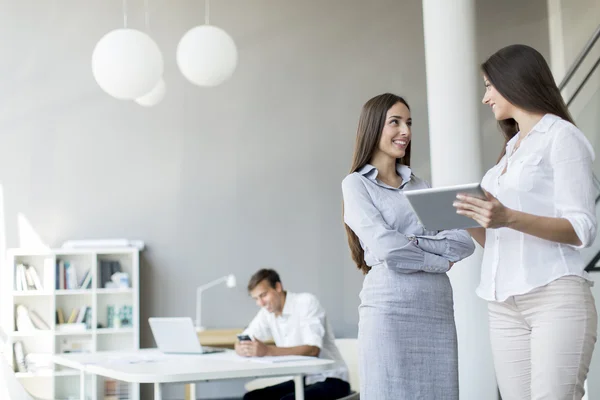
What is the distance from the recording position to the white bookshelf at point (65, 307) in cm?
653

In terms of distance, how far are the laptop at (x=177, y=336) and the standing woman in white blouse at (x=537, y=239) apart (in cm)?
226

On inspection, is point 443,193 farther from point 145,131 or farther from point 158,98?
point 145,131

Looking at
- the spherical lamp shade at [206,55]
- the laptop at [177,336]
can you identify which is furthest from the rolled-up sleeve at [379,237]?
the spherical lamp shade at [206,55]

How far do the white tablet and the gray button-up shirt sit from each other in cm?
21

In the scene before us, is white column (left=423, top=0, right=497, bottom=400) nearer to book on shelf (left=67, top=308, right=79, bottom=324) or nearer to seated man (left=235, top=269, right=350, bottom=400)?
seated man (left=235, top=269, right=350, bottom=400)

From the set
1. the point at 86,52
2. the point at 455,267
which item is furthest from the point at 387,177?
the point at 86,52

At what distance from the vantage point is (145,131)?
23.9 feet

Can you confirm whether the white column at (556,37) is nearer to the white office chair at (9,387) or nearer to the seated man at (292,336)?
the seated man at (292,336)

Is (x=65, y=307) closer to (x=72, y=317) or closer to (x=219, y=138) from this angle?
(x=72, y=317)

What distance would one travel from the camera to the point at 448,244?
99.4 inches

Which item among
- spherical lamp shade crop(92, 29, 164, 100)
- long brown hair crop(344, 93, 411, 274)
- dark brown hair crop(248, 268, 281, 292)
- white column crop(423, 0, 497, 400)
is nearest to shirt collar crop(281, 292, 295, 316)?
dark brown hair crop(248, 268, 281, 292)

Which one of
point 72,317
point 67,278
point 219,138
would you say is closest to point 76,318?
point 72,317

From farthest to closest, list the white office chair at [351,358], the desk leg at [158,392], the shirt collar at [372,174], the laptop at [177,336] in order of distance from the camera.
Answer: the white office chair at [351,358] → the laptop at [177,336] → the desk leg at [158,392] → the shirt collar at [372,174]

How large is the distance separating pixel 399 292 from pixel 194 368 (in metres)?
1.37
